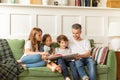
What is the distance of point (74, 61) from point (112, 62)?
0.55 m

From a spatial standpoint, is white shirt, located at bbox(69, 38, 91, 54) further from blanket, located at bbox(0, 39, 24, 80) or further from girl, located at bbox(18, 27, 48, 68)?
blanket, located at bbox(0, 39, 24, 80)

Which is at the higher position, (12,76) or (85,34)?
(85,34)

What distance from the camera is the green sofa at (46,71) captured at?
3400 millimetres

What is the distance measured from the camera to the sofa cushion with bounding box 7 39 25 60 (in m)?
3.96

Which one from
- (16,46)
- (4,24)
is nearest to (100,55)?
(16,46)

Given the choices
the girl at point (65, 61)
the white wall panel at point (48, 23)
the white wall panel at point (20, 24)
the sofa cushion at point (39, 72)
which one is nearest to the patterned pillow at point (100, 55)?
the girl at point (65, 61)

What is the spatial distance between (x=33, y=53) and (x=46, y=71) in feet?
1.36

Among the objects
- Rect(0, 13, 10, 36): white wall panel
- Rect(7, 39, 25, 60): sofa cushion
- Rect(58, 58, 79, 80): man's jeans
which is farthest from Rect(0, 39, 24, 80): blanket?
Rect(0, 13, 10, 36): white wall panel

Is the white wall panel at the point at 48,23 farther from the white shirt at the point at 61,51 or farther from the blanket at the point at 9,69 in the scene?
the blanket at the point at 9,69

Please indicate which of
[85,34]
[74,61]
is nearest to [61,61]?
[74,61]

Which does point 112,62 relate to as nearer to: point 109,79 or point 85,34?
point 109,79

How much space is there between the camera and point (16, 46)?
3.99 meters

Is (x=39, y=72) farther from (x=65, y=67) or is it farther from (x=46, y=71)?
(x=65, y=67)

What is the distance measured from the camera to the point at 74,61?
3.67 m
